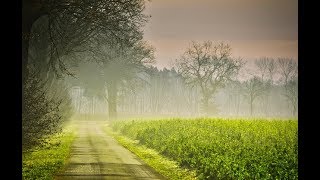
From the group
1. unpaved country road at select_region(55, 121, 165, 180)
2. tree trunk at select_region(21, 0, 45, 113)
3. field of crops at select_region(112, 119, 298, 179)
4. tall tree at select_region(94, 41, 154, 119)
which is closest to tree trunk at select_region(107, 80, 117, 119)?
tall tree at select_region(94, 41, 154, 119)

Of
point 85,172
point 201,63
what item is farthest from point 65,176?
point 201,63

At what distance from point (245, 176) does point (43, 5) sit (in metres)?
10.1

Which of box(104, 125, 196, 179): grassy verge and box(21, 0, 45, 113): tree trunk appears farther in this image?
box(21, 0, 45, 113): tree trunk

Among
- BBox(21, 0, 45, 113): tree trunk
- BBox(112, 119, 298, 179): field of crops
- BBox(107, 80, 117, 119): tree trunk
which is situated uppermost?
BBox(21, 0, 45, 113): tree trunk

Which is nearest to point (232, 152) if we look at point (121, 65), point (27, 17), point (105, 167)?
point (105, 167)

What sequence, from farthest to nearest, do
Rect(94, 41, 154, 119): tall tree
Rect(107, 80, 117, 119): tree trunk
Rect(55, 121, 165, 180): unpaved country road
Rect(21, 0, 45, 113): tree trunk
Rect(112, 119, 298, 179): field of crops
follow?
1. Rect(107, 80, 117, 119): tree trunk
2. Rect(94, 41, 154, 119): tall tree
3. Rect(21, 0, 45, 113): tree trunk
4. Rect(55, 121, 165, 180): unpaved country road
5. Rect(112, 119, 298, 179): field of crops

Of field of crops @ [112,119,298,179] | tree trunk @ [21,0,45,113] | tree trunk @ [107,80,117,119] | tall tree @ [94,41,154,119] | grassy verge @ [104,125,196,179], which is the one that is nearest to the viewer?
field of crops @ [112,119,298,179]

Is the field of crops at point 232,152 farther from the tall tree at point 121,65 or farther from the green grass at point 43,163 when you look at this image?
the tall tree at point 121,65

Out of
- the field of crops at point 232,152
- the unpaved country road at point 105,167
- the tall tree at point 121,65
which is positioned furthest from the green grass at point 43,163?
the tall tree at point 121,65

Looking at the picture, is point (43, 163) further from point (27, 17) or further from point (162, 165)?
point (27, 17)

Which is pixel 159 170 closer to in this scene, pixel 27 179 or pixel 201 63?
pixel 27 179

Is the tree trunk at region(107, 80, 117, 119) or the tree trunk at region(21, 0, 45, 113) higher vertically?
the tree trunk at region(21, 0, 45, 113)

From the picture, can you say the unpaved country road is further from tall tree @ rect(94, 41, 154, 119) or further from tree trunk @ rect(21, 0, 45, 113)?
tall tree @ rect(94, 41, 154, 119)
